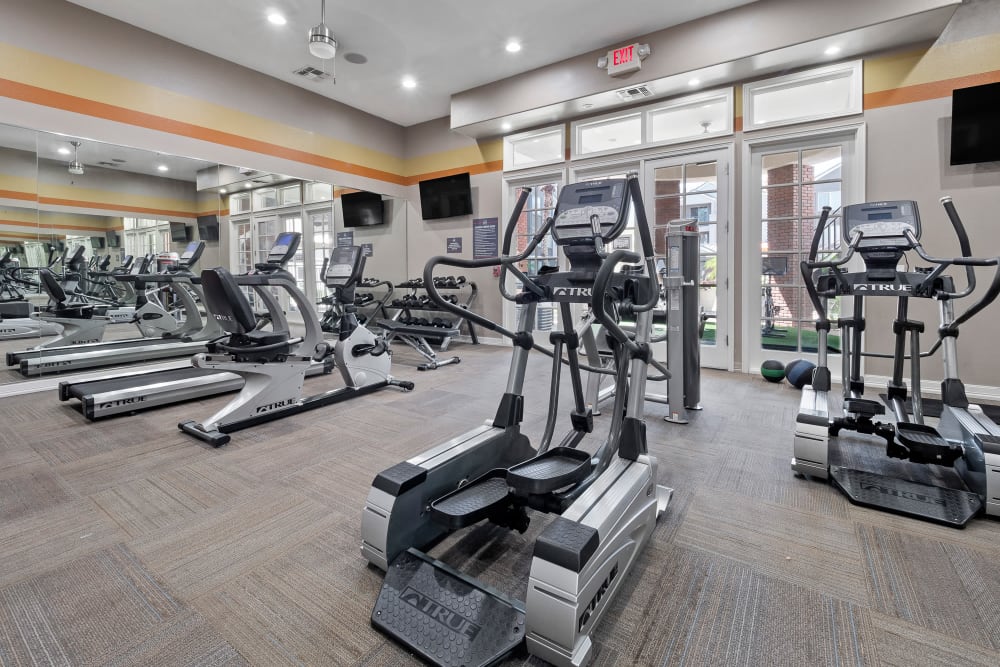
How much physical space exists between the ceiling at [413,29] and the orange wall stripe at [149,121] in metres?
0.89

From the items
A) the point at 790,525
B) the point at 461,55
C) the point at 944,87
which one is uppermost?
the point at 461,55

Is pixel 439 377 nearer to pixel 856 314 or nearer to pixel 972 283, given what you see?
pixel 856 314

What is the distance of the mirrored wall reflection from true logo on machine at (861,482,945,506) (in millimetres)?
4807

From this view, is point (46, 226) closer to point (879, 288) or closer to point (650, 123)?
point (650, 123)

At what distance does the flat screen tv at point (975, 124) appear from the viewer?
3.75 m

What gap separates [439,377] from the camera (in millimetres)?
4918

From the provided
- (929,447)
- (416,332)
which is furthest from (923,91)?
(416,332)

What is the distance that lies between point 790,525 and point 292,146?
6859 millimetres

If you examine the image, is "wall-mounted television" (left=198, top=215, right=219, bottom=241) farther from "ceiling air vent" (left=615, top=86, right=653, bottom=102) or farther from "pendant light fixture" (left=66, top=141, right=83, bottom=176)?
"ceiling air vent" (left=615, top=86, right=653, bottom=102)

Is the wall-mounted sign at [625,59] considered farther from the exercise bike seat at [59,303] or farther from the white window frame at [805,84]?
the exercise bike seat at [59,303]

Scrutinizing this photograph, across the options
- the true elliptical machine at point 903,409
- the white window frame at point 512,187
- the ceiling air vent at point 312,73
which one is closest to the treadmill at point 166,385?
the ceiling air vent at point 312,73

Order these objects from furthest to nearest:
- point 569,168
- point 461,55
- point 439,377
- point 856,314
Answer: point 569,168
point 461,55
point 439,377
point 856,314

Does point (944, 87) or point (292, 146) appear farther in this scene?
point (292, 146)

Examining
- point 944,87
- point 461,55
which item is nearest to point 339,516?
point 461,55
